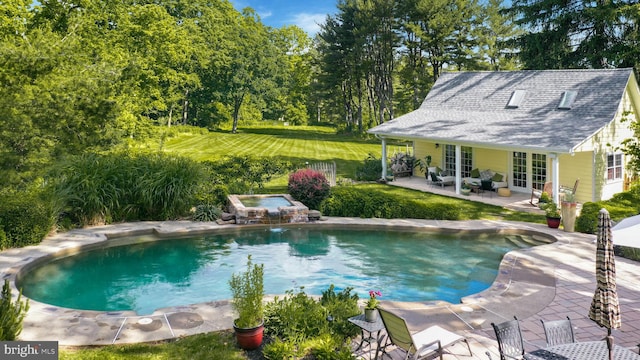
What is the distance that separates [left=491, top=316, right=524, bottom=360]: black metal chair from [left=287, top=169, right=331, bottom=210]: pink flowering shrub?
12.6 m

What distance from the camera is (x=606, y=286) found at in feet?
20.5

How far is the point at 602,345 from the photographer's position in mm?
6523

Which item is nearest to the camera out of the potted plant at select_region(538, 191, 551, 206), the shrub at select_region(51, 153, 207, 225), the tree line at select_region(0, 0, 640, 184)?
the tree line at select_region(0, 0, 640, 184)

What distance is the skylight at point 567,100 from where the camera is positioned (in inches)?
827

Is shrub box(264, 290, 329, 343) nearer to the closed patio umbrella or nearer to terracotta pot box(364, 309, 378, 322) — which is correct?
terracotta pot box(364, 309, 378, 322)

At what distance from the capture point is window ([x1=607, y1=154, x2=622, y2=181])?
65.9 feet

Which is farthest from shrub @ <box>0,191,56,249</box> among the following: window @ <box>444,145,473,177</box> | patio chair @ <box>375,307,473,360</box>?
window @ <box>444,145,473,177</box>

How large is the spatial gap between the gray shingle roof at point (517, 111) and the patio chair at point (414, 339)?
1256 centimetres

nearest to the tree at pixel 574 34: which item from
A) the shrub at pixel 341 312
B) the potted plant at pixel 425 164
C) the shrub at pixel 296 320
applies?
the potted plant at pixel 425 164

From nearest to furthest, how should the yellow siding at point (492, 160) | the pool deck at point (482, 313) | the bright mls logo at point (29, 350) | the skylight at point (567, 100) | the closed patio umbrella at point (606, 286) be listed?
the closed patio umbrella at point (606, 286), the bright mls logo at point (29, 350), the pool deck at point (482, 313), the skylight at point (567, 100), the yellow siding at point (492, 160)

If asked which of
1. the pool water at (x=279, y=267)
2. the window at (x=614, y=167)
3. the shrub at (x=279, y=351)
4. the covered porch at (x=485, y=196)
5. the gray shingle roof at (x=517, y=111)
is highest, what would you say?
the gray shingle roof at (x=517, y=111)

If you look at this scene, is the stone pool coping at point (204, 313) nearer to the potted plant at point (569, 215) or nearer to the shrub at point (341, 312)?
the shrub at point (341, 312)

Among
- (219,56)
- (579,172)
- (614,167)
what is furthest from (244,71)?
(614,167)

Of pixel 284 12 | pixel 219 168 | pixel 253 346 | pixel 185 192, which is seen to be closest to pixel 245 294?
pixel 253 346
